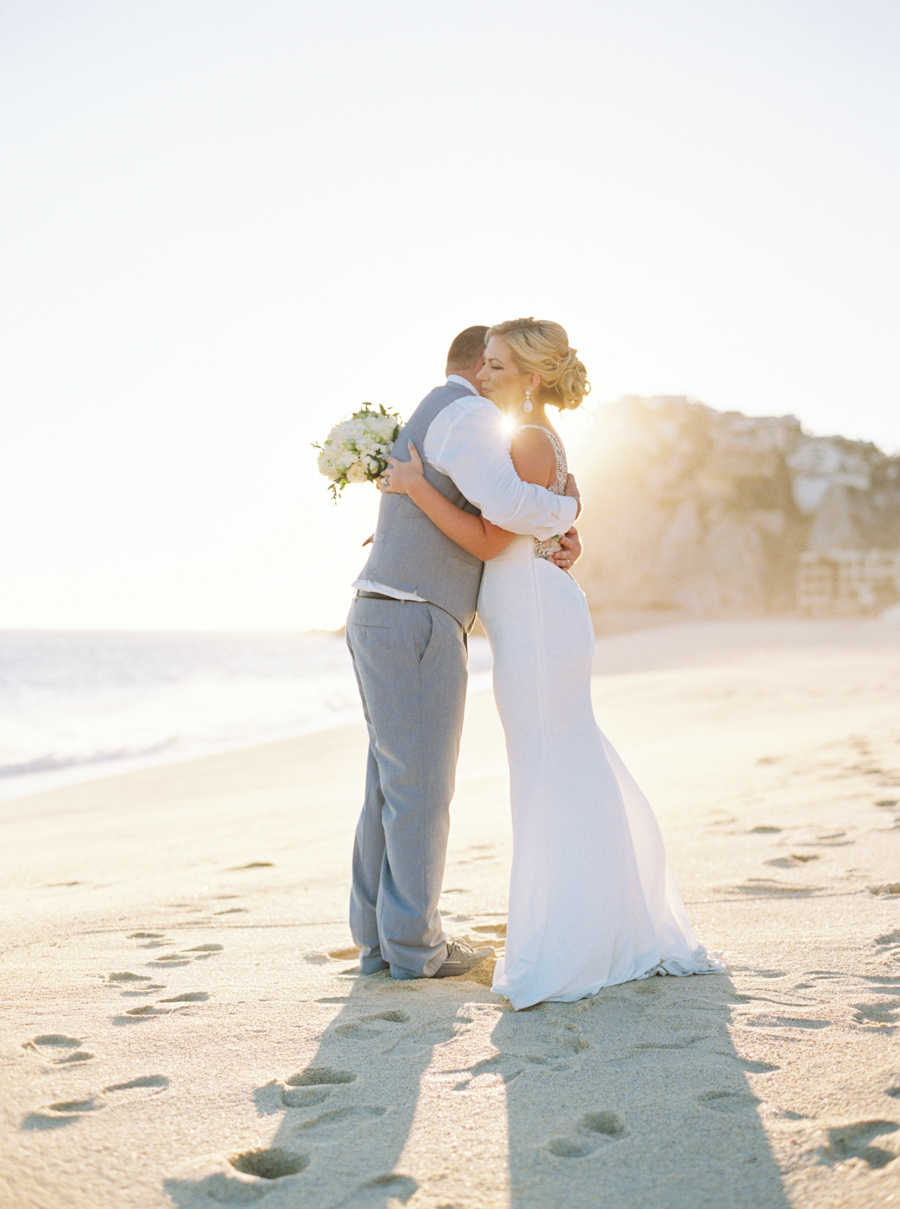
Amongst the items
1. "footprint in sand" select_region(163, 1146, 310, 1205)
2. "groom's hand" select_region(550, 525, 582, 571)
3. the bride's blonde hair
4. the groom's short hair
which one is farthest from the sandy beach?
the groom's short hair

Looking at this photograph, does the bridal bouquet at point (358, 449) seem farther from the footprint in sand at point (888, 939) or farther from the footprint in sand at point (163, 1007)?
the footprint in sand at point (888, 939)

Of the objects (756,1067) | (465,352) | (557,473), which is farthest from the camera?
(465,352)

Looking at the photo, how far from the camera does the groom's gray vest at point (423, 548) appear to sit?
2.98m

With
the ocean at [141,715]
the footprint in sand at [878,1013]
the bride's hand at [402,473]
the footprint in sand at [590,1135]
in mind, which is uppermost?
the bride's hand at [402,473]

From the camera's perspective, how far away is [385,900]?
3080 millimetres

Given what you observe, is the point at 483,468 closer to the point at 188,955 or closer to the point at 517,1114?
the point at 517,1114

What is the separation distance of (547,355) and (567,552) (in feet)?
2.07

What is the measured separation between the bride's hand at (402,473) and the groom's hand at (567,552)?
52 cm

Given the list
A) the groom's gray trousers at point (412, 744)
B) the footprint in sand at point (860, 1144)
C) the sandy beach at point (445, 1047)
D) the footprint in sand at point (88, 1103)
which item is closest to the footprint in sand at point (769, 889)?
the sandy beach at point (445, 1047)

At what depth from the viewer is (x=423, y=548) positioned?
299 centimetres

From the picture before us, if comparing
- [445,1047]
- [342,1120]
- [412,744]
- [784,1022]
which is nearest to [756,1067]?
[784,1022]

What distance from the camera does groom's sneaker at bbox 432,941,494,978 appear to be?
10.1 ft

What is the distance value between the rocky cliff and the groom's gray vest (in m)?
42.5

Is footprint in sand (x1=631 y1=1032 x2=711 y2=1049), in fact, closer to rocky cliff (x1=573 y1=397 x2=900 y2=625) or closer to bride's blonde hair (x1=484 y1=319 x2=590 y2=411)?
bride's blonde hair (x1=484 y1=319 x2=590 y2=411)
